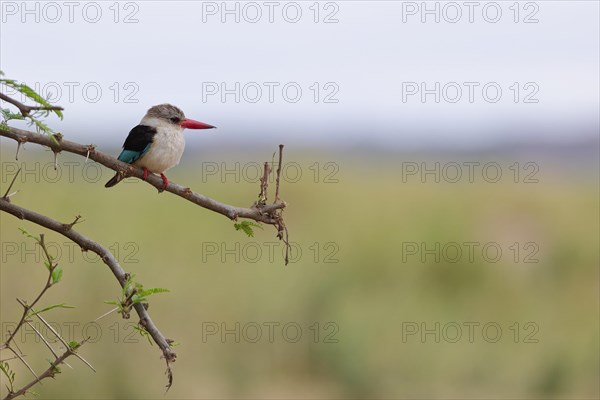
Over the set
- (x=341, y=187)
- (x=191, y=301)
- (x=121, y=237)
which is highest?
(x=341, y=187)

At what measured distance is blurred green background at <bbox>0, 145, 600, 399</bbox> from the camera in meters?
10.2

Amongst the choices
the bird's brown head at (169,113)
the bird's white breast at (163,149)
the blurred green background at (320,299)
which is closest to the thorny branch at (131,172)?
the bird's white breast at (163,149)

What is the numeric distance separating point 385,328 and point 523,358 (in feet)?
5.65

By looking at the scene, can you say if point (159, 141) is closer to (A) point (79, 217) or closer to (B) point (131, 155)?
(B) point (131, 155)

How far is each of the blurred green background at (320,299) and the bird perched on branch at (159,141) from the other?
2646mm

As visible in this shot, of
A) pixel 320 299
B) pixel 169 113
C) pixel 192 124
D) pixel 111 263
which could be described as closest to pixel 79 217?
pixel 111 263

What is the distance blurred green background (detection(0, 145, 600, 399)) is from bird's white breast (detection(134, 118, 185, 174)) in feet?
8.91

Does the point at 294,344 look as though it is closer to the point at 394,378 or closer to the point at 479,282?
the point at 394,378

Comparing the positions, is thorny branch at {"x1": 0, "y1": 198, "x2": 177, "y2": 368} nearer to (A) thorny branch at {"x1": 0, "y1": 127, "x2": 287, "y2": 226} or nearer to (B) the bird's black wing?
(A) thorny branch at {"x1": 0, "y1": 127, "x2": 287, "y2": 226}

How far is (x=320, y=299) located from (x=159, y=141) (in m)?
7.13

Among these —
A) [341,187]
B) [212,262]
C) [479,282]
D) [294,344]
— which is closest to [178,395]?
[294,344]

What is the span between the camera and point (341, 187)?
1953 cm

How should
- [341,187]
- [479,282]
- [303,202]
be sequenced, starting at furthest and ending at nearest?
[341,187] → [303,202] → [479,282]

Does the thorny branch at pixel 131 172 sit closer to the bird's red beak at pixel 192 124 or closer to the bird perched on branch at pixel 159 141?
the bird's red beak at pixel 192 124
